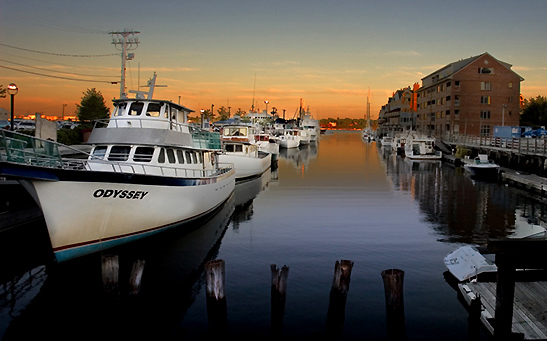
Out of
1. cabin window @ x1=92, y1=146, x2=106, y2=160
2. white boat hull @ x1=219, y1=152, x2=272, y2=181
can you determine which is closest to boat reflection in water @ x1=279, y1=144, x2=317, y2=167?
white boat hull @ x1=219, y1=152, x2=272, y2=181

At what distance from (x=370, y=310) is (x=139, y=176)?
34.6 ft

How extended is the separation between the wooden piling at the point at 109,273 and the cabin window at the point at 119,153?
889cm

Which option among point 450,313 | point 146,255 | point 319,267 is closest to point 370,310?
point 450,313

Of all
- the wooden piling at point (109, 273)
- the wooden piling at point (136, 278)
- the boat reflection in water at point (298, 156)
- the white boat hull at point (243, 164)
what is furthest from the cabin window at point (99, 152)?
the boat reflection in water at point (298, 156)

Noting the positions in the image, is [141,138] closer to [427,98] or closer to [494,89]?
[494,89]

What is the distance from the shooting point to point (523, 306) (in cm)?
1240

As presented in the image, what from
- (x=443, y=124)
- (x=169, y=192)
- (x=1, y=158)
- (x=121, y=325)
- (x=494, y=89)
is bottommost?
(x=121, y=325)

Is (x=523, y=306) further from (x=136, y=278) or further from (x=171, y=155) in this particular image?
(x=171, y=155)

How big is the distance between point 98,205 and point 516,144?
161 feet

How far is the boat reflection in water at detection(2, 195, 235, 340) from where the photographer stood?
41.1 feet

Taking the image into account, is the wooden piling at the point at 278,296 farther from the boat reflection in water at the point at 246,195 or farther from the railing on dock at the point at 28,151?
the boat reflection in water at the point at 246,195

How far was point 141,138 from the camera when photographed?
21.2 m

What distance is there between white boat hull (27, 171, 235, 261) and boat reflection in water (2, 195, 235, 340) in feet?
2.51

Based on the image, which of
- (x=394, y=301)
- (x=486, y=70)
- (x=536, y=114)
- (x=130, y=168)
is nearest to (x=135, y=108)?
(x=130, y=168)
